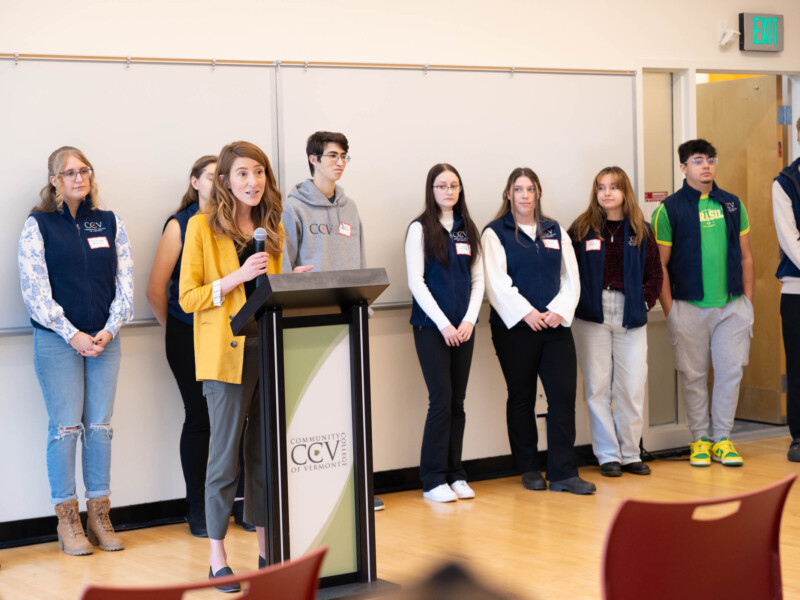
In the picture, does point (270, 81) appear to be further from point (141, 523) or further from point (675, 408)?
point (675, 408)

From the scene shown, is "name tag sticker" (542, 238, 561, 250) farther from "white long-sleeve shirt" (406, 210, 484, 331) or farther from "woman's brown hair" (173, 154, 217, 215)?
"woman's brown hair" (173, 154, 217, 215)

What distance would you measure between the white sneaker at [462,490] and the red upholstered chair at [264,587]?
3595 millimetres

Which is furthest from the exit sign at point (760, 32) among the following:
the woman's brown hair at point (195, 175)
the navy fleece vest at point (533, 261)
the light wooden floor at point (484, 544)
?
the woman's brown hair at point (195, 175)

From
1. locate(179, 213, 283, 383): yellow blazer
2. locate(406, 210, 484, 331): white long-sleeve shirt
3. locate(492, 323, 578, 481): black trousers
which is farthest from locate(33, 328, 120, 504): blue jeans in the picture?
locate(492, 323, 578, 481): black trousers

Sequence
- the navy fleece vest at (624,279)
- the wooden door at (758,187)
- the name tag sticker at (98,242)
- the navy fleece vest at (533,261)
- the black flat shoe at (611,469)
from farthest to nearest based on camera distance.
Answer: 1. the wooden door at (758,187)
2. the black flat shoe at (611,469)
3. the navy fleece vest at (624,279)
4. the navy fleece vest at (533,261)
5. the name tag sticker at (98,242)

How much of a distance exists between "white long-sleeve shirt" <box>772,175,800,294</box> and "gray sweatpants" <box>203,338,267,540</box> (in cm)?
361

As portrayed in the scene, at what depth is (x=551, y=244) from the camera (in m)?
5.18

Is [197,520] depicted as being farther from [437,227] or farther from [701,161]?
[701,161]

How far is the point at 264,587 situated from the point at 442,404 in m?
3.57

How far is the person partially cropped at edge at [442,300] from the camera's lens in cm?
495

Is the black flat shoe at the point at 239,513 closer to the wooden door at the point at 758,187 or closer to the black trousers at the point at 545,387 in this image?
the black trousers at the point at 545,387

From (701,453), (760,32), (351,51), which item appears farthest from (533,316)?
(760,32)

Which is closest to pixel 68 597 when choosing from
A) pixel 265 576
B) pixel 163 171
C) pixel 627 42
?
pixel 163 171

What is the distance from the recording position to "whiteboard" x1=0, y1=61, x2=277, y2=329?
14.4 feet
